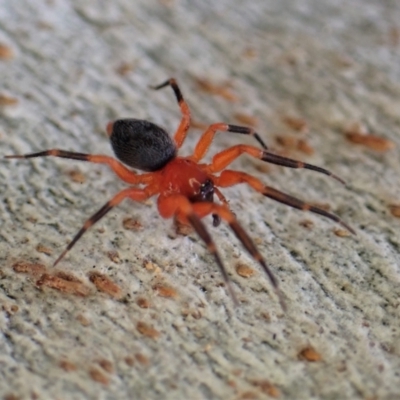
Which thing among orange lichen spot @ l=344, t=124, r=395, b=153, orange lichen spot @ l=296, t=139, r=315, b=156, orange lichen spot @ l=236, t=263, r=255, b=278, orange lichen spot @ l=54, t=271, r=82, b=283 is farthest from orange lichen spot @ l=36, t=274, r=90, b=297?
orange lichen spot @ l=344, t=124, r=395, b=153

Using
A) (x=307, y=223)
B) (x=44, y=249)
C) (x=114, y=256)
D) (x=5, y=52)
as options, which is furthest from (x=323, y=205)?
(x=5, y=52)

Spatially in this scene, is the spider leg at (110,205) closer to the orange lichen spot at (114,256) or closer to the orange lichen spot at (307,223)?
the orange lichen spot at (114,256)

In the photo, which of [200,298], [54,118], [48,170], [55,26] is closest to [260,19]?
[55,26]

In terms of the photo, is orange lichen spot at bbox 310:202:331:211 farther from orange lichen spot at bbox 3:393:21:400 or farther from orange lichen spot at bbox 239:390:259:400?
orange lichen spot at bbox 3:393:21:400

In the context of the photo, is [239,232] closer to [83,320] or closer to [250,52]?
[83,320]

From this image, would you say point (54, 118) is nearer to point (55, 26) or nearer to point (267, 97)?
point (55, 26)
